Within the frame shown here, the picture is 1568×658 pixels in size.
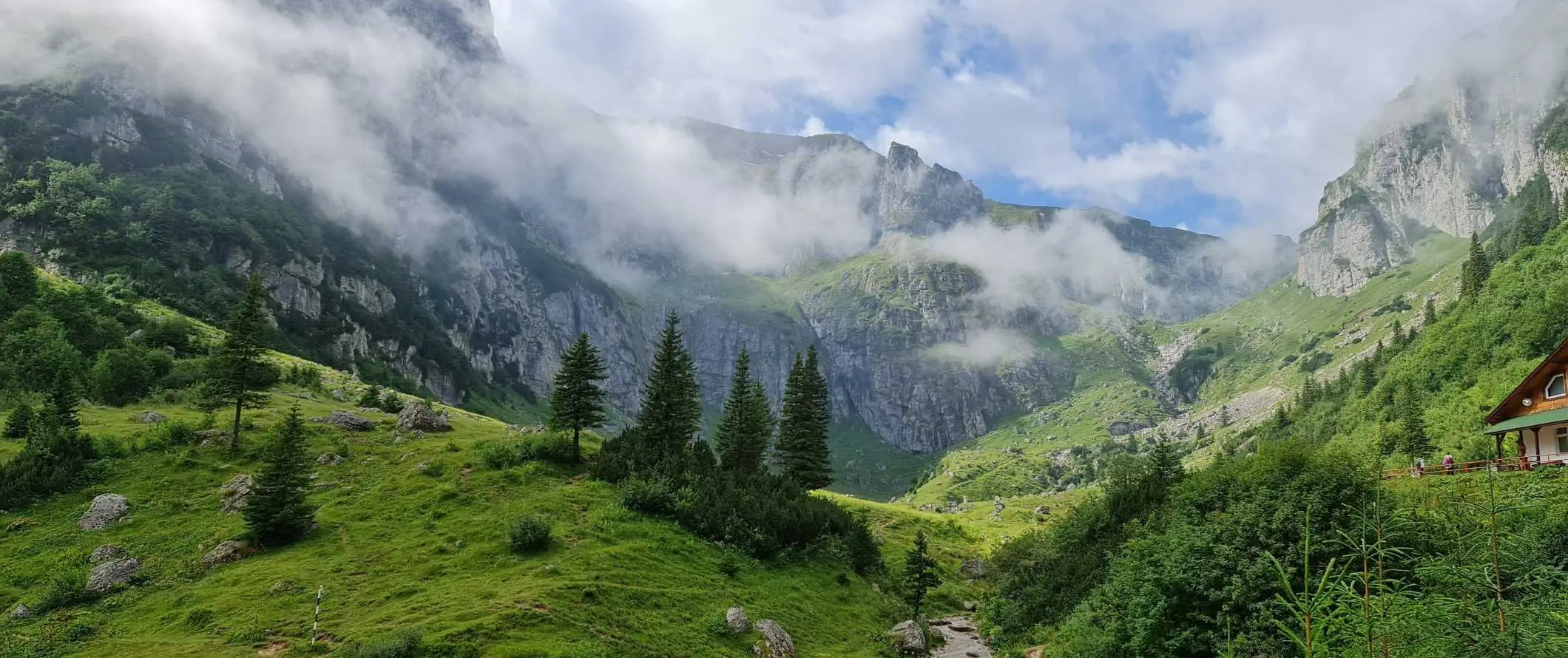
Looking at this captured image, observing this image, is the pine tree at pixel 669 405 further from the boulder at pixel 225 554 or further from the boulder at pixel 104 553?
the boulder at pixel 104 553

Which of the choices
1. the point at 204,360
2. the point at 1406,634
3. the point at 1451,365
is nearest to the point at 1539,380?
the point at 1406,634

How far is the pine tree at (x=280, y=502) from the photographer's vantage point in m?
39.9

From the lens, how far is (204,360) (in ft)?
273

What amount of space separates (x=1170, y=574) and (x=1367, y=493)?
6.97 meters

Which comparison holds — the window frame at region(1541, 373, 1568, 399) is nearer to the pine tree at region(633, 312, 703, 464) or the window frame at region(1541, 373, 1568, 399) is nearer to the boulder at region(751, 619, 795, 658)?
the boulder at region(751, 619, 795, 658)

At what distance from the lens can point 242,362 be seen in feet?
183

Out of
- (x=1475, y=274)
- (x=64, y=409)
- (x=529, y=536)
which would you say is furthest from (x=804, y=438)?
(x=1475, y=274)

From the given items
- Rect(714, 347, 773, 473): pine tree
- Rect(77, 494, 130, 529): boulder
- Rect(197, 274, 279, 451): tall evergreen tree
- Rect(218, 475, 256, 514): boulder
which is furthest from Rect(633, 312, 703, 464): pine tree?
Rect(77, 494, 130, 529): boulder

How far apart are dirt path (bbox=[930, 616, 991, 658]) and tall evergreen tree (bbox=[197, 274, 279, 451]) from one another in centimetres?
5488

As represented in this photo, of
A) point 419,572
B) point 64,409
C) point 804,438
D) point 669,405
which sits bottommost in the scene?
point 419,572

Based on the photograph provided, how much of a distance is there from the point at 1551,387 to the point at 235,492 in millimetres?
80992

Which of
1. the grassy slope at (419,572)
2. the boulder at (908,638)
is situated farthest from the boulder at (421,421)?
the boulder at (908,638)

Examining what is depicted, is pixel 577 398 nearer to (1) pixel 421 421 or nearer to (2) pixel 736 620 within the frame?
(1) pixel 421 421

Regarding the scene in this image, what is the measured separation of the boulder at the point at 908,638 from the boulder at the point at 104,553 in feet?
141
